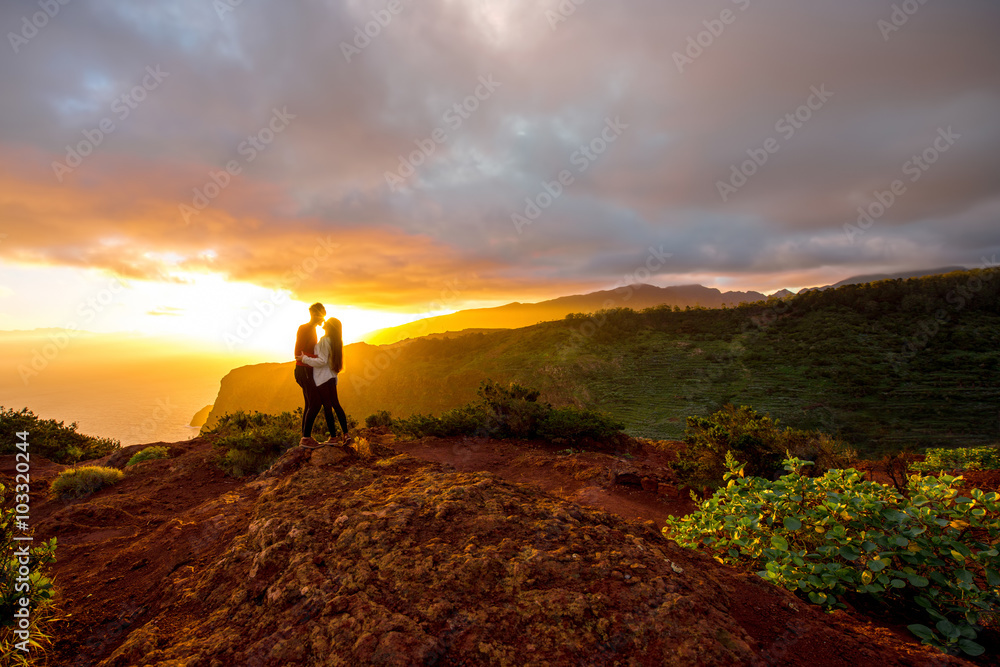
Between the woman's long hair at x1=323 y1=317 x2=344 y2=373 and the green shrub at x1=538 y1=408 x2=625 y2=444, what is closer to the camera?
the woman's long hair at x1=323 y1=317 x2=344 y2=373

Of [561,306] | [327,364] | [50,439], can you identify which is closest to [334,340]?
[327,364]

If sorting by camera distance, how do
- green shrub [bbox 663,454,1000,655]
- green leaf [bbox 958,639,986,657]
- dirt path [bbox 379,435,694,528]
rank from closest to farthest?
green leaf [bbox 958,639,986,657], green shrub [bbox 663,454,1000,655], dirt path [bbox 379,435,694,528]

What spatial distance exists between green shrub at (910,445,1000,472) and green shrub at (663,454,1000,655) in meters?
6.11

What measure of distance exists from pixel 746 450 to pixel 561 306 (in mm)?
106381

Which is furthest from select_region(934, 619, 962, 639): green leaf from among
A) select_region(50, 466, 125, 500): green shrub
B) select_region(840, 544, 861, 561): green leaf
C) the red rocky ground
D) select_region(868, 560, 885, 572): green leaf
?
A: select_region(50, 466, 125, 500): green shrub

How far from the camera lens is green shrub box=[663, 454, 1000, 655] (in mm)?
2217

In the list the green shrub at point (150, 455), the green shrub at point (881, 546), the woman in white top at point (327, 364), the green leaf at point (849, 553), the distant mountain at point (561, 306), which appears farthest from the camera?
the distant mountain at point (561, 306)

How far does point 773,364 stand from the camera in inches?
888

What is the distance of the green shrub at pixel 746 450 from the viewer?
20.4 ft

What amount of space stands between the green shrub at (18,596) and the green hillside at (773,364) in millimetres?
15081

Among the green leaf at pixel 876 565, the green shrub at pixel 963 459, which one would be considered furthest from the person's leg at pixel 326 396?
the green shrub at pixel 963 459

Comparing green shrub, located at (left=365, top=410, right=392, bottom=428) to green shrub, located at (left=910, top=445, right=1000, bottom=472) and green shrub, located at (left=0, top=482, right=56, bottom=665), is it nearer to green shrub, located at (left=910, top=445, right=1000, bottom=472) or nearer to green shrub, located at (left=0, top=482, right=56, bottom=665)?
green shrub, located at (left=0, top=482, right=56, bottom=665)

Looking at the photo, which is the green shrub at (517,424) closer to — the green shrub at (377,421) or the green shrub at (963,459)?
the green shrub at (377,421)

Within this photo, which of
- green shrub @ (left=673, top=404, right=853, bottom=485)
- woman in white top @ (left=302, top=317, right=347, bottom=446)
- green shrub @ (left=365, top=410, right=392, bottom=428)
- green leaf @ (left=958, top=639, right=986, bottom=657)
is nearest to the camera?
green leaf @ (left=958, top=639, right=986, bottom=657)
